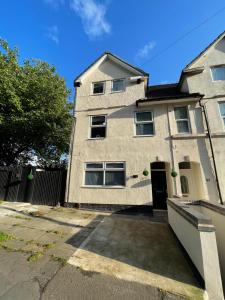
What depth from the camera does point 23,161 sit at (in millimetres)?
17281

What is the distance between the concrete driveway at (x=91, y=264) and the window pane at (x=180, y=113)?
651 centimetres

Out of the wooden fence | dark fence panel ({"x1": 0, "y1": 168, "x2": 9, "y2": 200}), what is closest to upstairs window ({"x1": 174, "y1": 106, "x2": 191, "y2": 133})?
the wooden fence

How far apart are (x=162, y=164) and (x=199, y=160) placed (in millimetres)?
1968

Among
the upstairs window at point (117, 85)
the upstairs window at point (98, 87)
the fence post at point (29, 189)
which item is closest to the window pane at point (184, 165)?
the upstairs window at point (117, 85)

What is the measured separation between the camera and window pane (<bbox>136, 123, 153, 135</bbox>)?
358 inches

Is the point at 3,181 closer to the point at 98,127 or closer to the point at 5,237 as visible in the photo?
the point at 5,237

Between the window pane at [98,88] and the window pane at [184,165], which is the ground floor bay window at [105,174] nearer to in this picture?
the window pane at [184,165]

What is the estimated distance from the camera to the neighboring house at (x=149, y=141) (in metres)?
8.19

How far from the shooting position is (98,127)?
987 cm

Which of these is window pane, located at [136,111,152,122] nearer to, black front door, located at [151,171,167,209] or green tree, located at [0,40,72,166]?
black front door, located at [151,171,167,209]

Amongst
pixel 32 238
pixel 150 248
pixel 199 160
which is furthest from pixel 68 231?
pixel 199 160

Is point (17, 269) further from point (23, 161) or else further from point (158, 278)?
point (23, 161)

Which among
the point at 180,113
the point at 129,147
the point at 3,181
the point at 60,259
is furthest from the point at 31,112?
the point at 60,259

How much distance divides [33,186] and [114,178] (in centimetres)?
524
